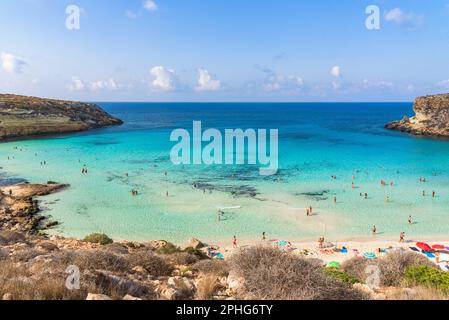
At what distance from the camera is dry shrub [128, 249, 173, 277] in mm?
9969

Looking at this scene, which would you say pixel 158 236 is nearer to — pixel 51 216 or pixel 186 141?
pixel 51 216

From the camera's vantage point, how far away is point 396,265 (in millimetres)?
10805

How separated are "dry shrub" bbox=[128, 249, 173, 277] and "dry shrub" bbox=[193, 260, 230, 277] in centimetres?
95

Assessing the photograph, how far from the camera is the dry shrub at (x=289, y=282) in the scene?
247 inches

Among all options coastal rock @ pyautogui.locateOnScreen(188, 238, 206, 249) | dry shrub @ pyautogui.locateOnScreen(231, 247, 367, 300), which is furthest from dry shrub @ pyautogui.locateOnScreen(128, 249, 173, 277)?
coastal rock @ pyautogui.locateOnScreen(188, 238, 206, 249)

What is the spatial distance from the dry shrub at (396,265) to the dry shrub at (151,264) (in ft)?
21.6

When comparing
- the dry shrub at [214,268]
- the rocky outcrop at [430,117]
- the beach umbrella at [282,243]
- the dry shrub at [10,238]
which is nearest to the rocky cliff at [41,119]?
the dry shrub at [10,238]

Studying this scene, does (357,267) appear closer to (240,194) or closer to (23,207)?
(240,194)

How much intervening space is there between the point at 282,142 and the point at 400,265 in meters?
54.8

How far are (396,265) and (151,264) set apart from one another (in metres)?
7.81

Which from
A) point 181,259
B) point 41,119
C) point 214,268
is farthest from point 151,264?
point 41,119

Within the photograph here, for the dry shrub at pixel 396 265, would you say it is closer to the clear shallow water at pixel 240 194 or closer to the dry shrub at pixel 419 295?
the dry shrub at pixel 419 295

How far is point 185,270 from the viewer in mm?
10453
